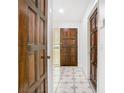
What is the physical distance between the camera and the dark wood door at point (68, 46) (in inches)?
347

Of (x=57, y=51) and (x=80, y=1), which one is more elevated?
(x=80, y=1)

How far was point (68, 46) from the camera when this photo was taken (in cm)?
886

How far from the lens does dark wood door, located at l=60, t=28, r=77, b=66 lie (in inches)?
347

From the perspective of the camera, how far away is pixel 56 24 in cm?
858
